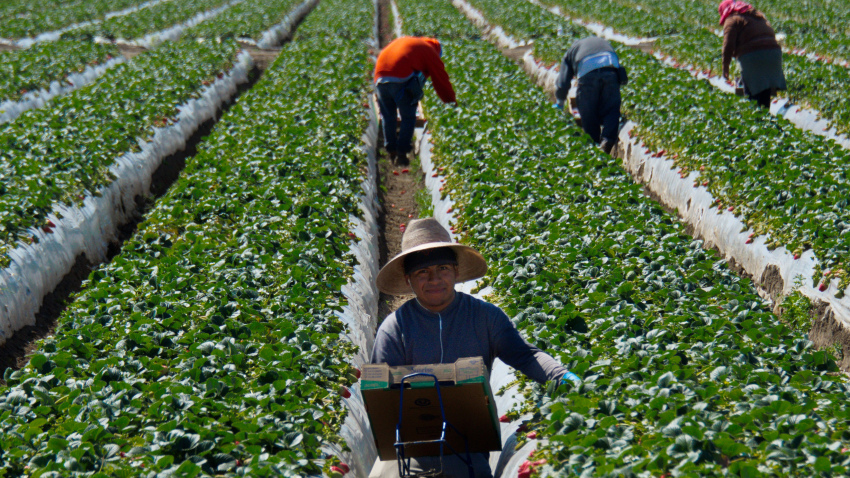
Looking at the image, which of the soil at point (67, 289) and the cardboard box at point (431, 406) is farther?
the soil at point (67, 289)

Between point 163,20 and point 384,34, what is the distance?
764 centimetres

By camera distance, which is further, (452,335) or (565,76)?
(565,76)

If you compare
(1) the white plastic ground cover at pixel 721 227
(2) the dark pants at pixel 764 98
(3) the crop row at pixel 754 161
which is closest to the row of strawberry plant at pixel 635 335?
(1) the white plastic ground cover at pixel 721 227

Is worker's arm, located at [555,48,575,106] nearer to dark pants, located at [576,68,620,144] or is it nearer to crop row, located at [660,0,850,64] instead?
dark pants, located at [576,68,620,144]

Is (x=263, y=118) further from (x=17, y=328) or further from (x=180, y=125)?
(x=17, y=328)

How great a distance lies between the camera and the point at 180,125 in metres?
11.5

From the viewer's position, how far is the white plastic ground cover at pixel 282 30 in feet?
72.4

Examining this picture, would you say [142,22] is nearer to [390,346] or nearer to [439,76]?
[439,76]

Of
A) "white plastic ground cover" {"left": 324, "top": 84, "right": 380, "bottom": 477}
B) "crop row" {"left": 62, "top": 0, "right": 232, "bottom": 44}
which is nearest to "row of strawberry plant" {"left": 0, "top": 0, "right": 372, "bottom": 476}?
"white plastic ground cover" {"left": 324, "top": 84, "right": 380, "bottom": 477}

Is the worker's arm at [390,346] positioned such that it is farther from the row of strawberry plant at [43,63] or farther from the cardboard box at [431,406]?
the row of strawberry plant at [43,63]

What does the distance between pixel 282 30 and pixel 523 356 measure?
2299 centimetres

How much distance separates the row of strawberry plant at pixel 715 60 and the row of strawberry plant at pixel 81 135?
31.1 ft

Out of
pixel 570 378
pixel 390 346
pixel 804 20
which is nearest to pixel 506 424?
pixel 570 378

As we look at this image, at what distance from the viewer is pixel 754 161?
7410 millimetres
